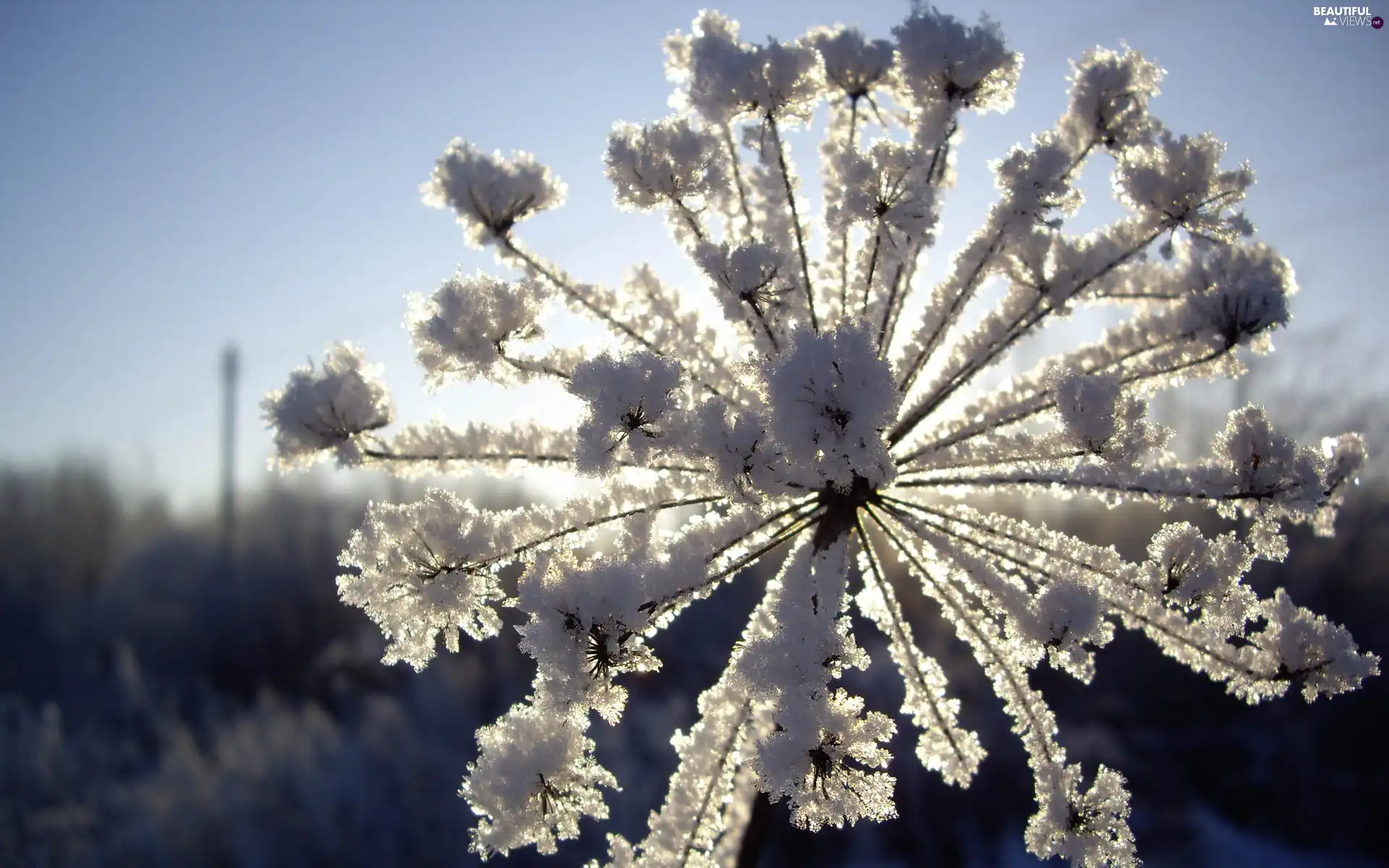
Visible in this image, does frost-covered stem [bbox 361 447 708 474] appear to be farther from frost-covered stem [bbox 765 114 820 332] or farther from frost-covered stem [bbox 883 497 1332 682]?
frost-covered stem [bbox 883 497 1332 682]

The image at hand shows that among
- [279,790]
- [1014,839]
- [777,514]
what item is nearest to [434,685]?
[279,790]

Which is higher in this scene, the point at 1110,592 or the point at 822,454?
the point at 822,454

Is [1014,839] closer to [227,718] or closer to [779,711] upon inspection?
[227,718]

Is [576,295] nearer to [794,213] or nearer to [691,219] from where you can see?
[691,219]

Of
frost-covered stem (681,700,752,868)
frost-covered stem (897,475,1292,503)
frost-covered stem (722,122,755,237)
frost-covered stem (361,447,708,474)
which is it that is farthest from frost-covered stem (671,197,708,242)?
frost-covered stem (681,700,752,868)

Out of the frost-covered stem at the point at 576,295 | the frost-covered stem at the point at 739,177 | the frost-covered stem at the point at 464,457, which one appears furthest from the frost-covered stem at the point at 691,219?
the frost-covered stem at the point at 464,457

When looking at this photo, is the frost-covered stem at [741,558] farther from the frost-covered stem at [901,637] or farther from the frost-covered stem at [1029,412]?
the frost-covered stem at [1029,412]

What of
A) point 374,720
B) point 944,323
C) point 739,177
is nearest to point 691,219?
point 739,177
